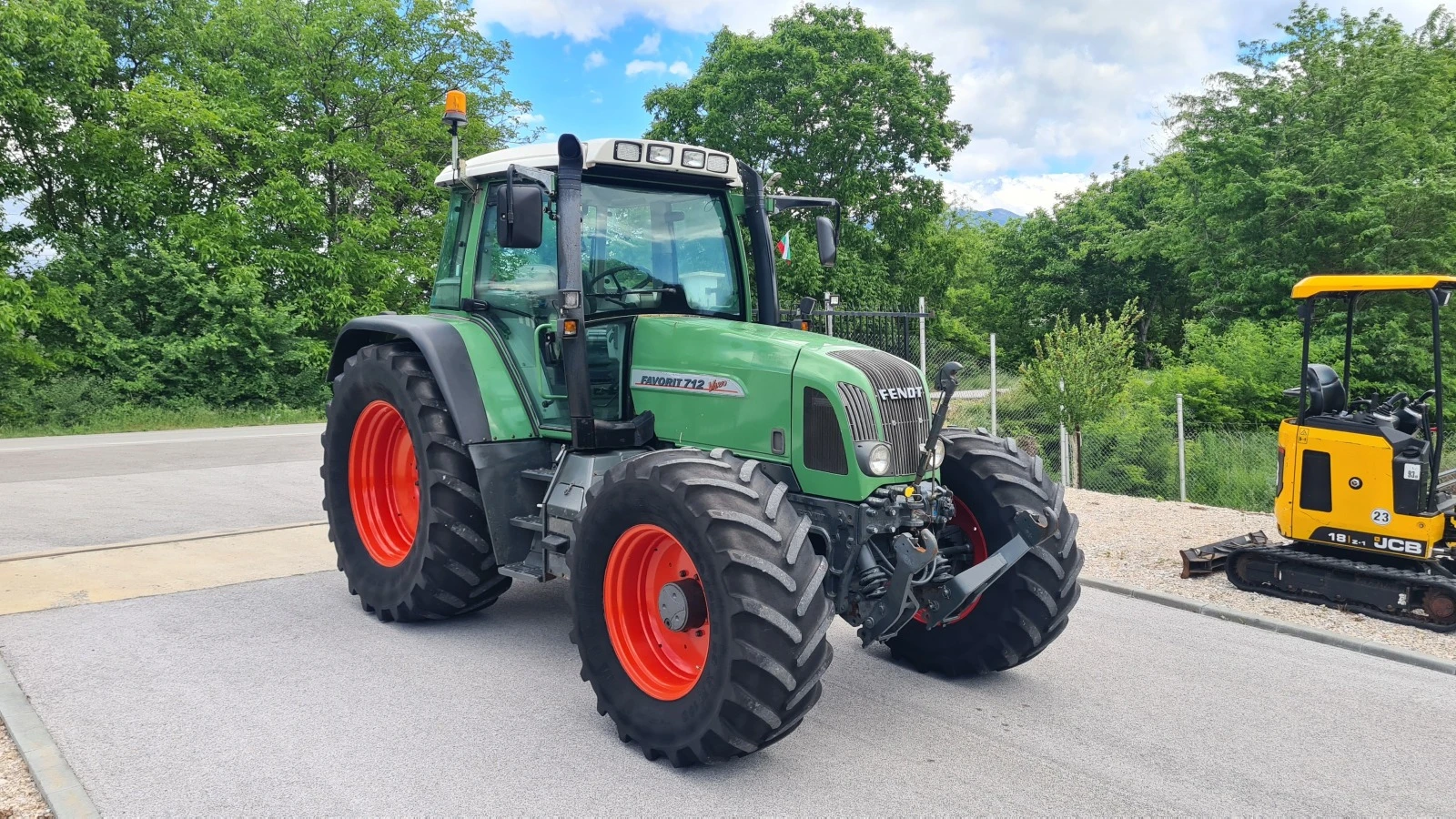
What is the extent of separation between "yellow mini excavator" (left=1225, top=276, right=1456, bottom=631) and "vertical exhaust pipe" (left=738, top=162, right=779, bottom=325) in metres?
3.94

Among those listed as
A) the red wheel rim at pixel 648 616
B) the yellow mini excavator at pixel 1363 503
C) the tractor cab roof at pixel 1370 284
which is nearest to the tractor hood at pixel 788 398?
the red wheel rim at pixel 648 616

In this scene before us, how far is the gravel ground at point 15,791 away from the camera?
3.41 metres

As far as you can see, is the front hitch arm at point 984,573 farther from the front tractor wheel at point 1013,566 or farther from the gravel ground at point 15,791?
the gravel ground at point 15,791

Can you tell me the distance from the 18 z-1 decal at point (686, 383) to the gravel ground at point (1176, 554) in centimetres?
420

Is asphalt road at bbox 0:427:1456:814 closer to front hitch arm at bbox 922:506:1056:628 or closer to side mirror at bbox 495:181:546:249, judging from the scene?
front hitch arm at bbox 922:506:1056:628

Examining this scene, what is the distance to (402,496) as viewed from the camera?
20.2 feet

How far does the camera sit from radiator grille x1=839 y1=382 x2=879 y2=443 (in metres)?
4.14

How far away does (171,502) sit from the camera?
9.83 meters

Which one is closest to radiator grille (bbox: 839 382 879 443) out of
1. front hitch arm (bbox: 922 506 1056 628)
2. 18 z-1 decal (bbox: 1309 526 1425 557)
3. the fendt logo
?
the fendt logo

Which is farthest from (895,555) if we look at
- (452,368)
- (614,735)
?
(452,368)

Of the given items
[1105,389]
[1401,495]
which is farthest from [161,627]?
[1105,389]

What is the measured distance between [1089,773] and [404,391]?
3858 millimetres

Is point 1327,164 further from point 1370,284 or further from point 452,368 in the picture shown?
point 452,368

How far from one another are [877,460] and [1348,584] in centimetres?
432
